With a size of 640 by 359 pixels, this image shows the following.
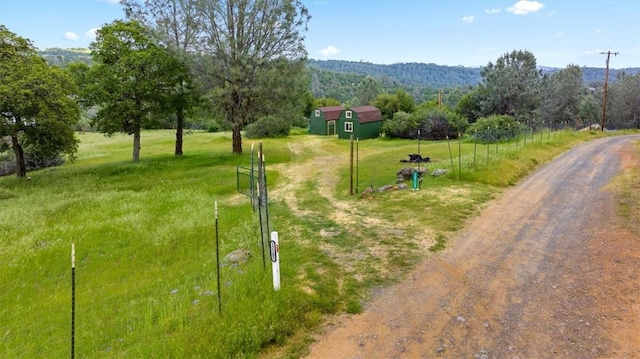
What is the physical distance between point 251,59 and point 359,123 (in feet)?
73.1

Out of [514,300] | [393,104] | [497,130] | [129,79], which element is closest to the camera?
[514,300]

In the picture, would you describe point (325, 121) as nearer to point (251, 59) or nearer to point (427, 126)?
point (427, 126)

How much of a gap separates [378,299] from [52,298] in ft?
29.1

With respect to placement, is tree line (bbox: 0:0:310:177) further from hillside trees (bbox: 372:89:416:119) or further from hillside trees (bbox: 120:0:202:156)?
hillside trees (bbox: 372:89:416:119)

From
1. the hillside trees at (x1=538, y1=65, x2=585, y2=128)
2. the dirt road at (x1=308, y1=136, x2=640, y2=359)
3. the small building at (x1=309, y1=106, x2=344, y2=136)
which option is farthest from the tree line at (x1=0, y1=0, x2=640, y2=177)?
the hillside trees at (x1=538, y1=65, x2=585, y2=128)

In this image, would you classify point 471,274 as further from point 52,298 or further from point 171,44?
point 171,44

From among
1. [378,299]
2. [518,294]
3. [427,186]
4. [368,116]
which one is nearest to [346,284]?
[378,299]

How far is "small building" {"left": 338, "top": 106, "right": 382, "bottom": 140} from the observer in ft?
165

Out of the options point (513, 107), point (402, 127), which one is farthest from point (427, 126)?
point (513, 107)

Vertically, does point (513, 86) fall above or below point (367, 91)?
below

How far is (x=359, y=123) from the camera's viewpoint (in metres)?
50.1

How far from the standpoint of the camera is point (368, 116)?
170 feet

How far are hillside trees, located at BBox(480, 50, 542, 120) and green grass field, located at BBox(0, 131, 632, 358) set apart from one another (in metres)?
34.2

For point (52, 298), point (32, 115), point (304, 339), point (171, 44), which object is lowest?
point (52, 298)
